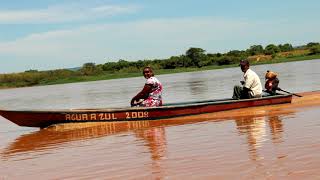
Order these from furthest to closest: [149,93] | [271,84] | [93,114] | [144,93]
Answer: [271,84], [149,93], [144,93], [93,114]

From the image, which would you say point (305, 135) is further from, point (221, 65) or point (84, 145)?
point (221, 65)

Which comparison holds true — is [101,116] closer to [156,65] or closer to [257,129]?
[257,129]

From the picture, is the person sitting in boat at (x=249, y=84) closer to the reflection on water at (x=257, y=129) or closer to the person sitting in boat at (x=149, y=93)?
the reflection on water at (x=257, y=129)

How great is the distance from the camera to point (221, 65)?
8294 centimetres

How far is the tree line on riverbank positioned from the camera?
259 feet

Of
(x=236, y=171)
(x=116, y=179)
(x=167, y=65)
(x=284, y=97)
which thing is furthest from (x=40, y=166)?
(x=167, y=65)

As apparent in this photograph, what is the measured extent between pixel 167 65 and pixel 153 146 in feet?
241

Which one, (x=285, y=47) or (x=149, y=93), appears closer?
(x=149, y=93)

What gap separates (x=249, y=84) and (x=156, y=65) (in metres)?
68.6

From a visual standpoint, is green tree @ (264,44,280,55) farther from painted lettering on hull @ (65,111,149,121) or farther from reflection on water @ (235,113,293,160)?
reflection on water @ (235,113,293,160)

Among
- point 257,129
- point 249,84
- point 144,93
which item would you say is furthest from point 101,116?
point 257,129

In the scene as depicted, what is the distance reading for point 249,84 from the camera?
13.5 m

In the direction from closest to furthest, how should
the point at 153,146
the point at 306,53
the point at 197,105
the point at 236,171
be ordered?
the point at 236,171, the point at 153,146, the point at 197,105, the point at 306,53

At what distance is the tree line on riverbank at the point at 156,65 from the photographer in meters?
78.8
